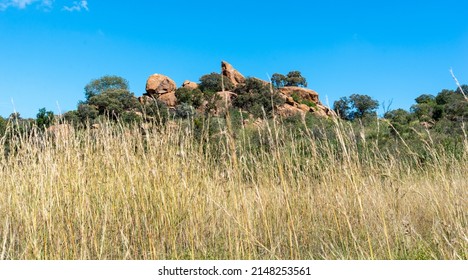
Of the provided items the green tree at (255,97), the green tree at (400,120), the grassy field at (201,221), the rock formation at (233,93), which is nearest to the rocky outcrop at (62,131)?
the grassy field at (201,221)

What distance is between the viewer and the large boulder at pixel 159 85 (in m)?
30.1

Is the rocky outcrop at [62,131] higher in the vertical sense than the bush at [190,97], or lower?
lower

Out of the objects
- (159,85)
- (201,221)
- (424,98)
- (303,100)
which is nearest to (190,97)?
(159,85)

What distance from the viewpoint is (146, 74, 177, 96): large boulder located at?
98.7ft

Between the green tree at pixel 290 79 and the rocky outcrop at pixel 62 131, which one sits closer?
the rocky outcrop at pixel 62 131

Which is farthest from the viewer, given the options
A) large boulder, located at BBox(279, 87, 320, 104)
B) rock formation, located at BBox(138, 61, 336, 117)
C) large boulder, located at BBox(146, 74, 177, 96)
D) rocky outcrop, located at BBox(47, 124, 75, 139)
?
large boulder, located at BBox(279, 87, 320, 104)

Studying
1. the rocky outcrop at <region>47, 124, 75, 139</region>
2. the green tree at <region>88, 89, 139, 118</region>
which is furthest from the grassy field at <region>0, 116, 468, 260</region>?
the green tree at <region>88, 89, 139, 118</region>

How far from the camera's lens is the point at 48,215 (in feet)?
10.5

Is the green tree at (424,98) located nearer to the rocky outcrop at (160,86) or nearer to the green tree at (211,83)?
the green tree at (211,83)

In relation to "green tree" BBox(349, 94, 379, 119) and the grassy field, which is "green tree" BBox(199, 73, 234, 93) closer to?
"green tree" BBox(349, 94, 379, 119)

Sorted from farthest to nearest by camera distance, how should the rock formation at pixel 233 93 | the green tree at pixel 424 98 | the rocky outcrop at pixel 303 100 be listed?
the green tree at pixel 424 98
the rocky outcrop at pixel 303 100
the rock formation at pixel 233 93

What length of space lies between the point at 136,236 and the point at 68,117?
54.5 feet

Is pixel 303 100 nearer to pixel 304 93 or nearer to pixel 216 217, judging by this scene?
pixel 304 93

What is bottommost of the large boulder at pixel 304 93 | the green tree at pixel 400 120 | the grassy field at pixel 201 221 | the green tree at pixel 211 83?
the grassy field at pixel 201 221
